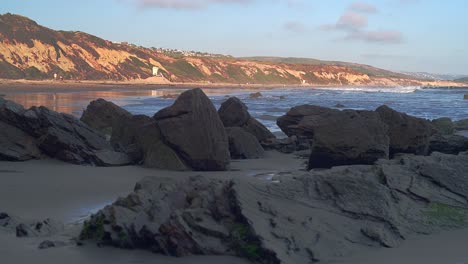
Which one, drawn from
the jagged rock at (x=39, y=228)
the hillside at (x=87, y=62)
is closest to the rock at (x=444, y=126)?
the jagged rock at (x=39, y=228)

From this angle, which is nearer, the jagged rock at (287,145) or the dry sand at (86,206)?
the dry sand at (86,206)

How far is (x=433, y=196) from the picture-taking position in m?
6.40

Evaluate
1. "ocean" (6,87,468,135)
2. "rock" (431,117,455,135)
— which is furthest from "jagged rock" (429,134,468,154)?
"ocean" (6,87,468,135)

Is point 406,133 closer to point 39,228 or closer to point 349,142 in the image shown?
point 349,142

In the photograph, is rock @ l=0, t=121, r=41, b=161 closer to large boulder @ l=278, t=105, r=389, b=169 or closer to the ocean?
large boulder @ l=278, t=105, r=389, b=169

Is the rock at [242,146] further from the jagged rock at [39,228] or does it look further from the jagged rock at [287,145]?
the jagged rock at [39,228]

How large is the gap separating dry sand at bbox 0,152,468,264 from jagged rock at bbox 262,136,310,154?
104cm

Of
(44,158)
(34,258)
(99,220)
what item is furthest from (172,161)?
(34,258)

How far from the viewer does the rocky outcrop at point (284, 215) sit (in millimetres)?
4785

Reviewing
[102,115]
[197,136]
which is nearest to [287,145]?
[197,136]

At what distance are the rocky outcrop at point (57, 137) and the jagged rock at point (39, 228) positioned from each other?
406 cm

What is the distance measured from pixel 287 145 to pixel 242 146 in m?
1.59

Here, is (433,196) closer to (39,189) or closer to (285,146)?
(39,189)

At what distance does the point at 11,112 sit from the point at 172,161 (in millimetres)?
3192
